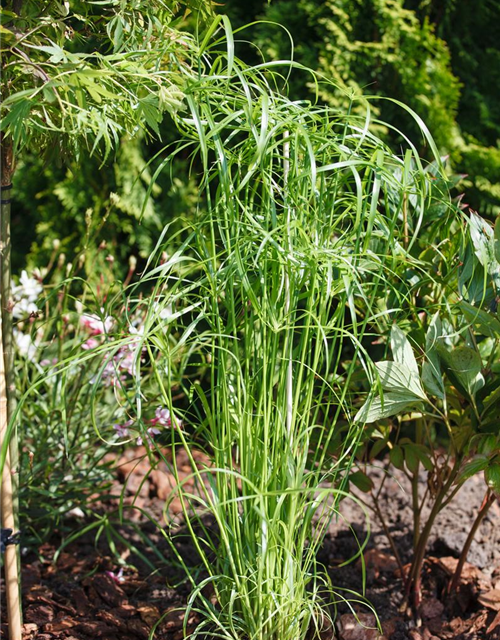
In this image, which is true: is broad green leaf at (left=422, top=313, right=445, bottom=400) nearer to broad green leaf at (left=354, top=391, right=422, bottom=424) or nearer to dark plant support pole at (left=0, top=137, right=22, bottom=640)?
broad green leaf at (left=354, top=391, right=422, bottom=424)

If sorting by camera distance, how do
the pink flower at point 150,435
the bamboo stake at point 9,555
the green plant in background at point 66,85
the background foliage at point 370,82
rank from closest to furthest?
the green plant in background at point 66,85, the pink flower at point 150,435, the bamboo stake at point 9,555, the background foliage at point 370,82

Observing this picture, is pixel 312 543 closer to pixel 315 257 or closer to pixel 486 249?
pixel 315 257

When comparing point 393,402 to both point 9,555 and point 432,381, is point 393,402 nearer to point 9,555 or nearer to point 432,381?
point 432,381

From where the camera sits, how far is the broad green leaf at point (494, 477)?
4.13 ft

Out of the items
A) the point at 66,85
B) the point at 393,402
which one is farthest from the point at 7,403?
the point at 393,402

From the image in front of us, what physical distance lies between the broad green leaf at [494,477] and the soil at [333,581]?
21 cm

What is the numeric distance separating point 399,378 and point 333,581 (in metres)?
0.72

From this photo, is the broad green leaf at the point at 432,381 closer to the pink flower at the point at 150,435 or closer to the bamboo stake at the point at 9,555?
the pink flower at the point at 150,435

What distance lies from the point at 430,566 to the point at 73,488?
0.99 metres

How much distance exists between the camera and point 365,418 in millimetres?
1219

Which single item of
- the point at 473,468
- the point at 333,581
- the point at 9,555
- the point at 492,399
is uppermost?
the point at 492,399

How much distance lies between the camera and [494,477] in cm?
127

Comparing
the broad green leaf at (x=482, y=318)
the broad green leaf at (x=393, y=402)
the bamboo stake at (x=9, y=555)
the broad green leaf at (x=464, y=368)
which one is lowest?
the bamboo stake at (x=9, y=555)

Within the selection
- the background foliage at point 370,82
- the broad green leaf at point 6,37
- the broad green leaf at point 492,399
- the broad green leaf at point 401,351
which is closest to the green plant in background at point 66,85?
the broad green leaf at point 6,37
